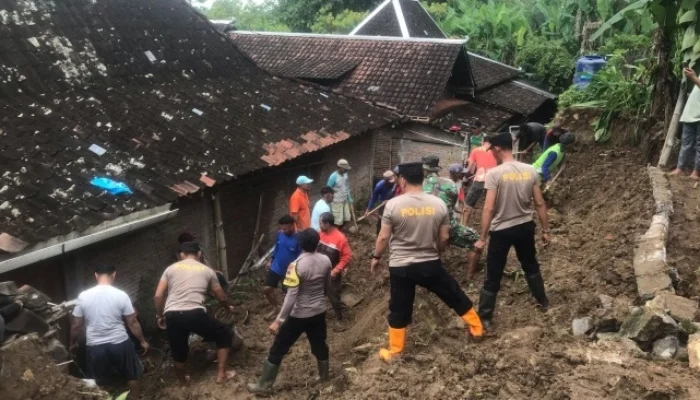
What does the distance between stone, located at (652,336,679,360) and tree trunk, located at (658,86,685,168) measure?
5513mm

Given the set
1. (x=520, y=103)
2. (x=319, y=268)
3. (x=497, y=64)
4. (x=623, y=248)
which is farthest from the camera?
(x=497, y=64)

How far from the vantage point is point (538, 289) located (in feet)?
20.2

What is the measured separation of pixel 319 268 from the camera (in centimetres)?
579

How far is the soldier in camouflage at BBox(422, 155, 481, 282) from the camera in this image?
7.46 m

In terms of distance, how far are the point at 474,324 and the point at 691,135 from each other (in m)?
5.17

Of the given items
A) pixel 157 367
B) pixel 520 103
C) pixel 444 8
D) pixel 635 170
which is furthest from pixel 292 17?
pixel 157 367

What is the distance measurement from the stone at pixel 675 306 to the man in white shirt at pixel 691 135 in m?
3.96

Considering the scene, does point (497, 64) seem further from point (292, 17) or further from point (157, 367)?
point (157, 367)

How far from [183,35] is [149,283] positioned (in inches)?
231

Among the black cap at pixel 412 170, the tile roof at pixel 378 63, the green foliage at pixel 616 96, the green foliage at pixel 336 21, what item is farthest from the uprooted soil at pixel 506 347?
the green foliage at pixel 336 21

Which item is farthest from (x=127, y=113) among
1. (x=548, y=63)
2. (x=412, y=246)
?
(x=548, y=63)

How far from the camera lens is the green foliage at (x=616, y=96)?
1180cm

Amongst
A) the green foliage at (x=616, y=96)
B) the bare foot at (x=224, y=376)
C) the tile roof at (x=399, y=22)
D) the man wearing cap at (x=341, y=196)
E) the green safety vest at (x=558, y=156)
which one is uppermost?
the tile roof at (x=399, y=22)

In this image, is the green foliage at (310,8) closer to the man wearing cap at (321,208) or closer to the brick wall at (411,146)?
the brick wall at (411,146)
